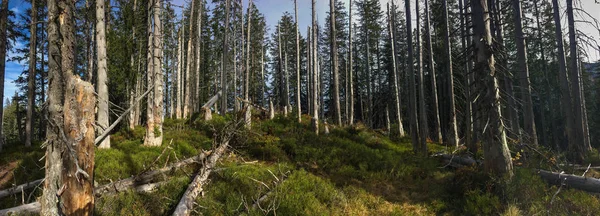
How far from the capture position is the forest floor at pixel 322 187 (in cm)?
571

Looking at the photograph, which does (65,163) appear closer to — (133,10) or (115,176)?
(115,176)

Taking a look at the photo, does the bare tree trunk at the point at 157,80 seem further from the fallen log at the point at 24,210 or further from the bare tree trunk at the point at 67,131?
the bare tree trunk at the point at 67,131

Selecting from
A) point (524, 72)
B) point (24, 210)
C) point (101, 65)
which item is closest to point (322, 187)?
point (24, 210)

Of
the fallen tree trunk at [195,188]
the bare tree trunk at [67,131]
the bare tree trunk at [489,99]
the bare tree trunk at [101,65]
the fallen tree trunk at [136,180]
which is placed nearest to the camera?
the bare tree trunk at [67,131]

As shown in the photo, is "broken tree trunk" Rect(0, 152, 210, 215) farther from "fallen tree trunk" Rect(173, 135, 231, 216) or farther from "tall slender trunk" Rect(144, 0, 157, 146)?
"tall slender trunk" Rect(144, 0, 157, 146)

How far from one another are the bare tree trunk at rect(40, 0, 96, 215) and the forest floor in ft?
5.76

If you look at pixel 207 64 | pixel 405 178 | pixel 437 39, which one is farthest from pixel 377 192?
pixel 207 64

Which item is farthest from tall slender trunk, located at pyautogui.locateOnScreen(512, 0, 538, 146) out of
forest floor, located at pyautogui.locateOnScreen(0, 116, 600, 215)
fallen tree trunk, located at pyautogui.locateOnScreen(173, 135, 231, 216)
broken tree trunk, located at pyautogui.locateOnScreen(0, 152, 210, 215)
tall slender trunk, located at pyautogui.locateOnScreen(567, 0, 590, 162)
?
broken tree trunk, located at pyautogui.locateOnScreen(0, 152, 210, 215)

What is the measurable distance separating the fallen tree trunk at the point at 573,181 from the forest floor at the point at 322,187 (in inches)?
9.3

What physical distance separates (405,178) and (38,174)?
33.8 feet

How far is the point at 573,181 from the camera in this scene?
268 inches

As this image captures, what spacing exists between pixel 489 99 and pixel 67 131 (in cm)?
885

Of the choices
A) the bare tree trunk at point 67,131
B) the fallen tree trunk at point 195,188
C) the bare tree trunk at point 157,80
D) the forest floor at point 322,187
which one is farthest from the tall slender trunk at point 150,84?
the bare tree trunk at point 67,131

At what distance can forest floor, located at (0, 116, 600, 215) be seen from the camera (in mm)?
5707
